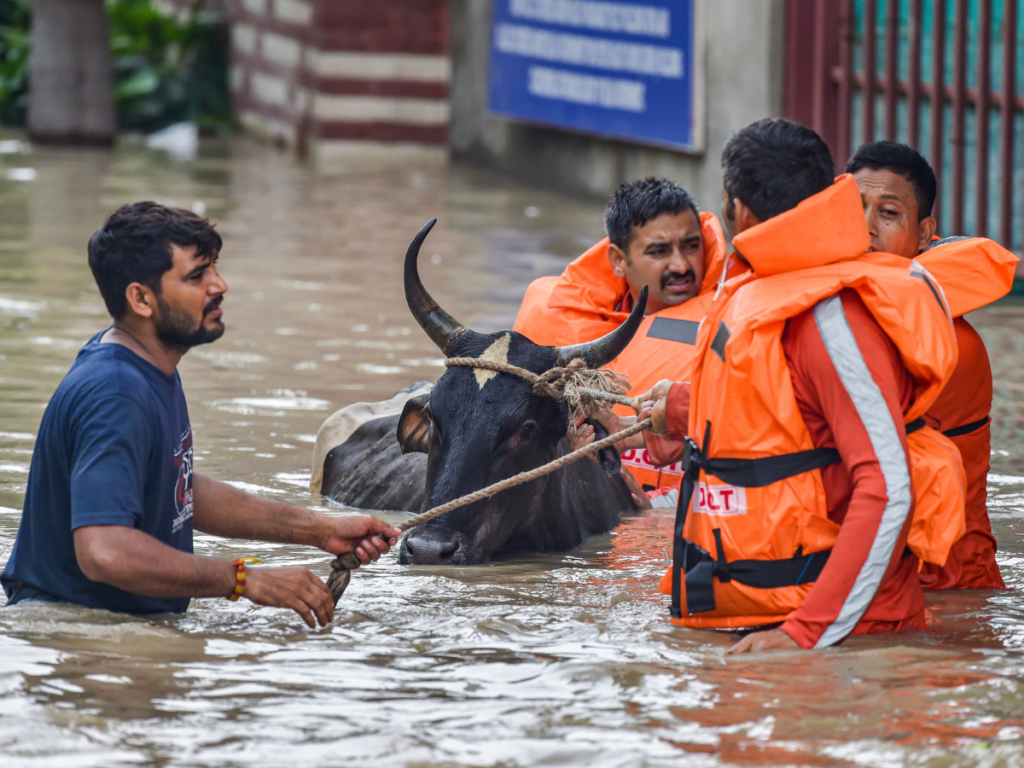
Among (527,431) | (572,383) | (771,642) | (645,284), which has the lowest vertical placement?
(771,642)

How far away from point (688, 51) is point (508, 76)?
14.4 feet

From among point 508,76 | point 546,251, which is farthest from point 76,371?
point 508,76

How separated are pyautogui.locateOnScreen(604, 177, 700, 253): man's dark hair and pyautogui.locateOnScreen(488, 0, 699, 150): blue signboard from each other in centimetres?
990

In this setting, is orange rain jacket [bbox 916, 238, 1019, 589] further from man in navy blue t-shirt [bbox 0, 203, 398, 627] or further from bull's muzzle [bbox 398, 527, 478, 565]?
man in navy blue t-shirt [bbox 0, 203, 398, 627]

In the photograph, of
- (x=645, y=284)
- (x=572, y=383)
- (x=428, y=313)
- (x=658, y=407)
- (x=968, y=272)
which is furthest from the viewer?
(x=645, y=284)

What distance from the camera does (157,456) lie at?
4645 millimetres

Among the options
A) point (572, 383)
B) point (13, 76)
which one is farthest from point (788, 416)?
point (13, 76)

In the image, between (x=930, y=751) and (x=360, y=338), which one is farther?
(x=360, y=338)

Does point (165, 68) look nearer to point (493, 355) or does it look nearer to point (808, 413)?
point (493, 355)

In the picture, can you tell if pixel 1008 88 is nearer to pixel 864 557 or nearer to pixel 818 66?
pixel 818 66

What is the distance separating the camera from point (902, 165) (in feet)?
17.6

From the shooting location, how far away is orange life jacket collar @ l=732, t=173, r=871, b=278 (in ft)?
14.4

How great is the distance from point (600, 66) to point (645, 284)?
12.2m

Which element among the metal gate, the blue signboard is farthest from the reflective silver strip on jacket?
the blue signboard
